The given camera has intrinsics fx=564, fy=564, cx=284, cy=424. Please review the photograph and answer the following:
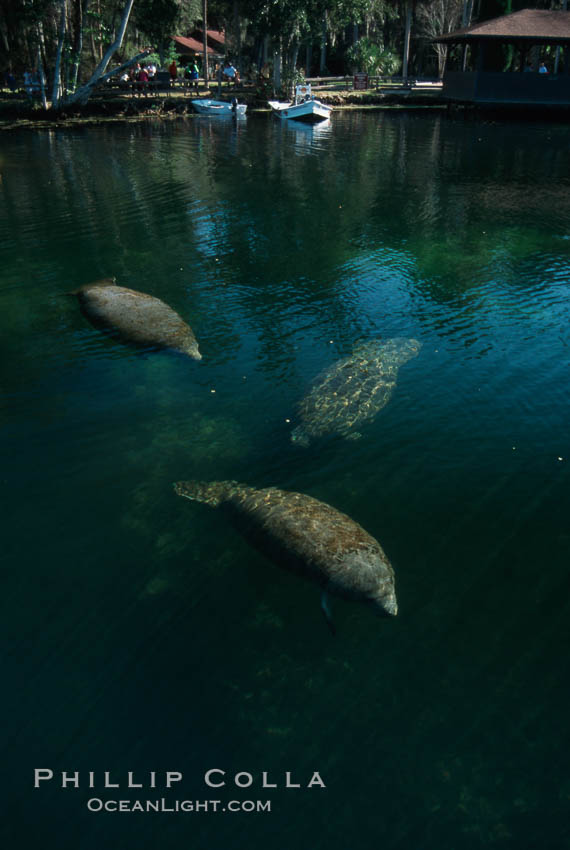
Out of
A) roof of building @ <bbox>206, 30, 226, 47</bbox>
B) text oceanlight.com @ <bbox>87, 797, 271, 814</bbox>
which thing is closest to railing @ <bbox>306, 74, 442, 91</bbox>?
roof of building @ <bbox>206, 30, 226, 47</bbox>

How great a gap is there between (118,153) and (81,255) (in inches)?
730

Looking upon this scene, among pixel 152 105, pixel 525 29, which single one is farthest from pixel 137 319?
pixel 525 29

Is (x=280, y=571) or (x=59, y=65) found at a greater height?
(x=59, y=65)

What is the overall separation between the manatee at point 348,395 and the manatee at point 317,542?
167cm

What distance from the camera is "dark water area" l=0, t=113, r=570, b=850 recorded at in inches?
165

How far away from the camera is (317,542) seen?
551cm

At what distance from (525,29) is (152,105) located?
3022 centimetres

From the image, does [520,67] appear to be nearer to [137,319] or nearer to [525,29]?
[525,29]

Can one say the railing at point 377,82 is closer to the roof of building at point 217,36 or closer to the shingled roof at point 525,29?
the shingled roof at point 525,29

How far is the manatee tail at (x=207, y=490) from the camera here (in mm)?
6652

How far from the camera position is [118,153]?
30328 millimetres

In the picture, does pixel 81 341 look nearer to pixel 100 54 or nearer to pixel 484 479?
pixel 484 479

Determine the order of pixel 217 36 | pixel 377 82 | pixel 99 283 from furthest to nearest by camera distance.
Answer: pixel 217 36
pixel 377 82
pixel 99 283

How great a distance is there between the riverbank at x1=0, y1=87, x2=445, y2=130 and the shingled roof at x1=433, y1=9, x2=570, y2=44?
9.24 m
